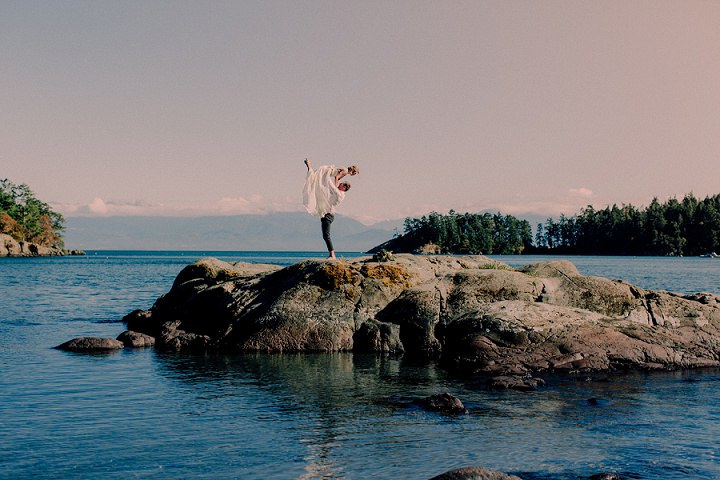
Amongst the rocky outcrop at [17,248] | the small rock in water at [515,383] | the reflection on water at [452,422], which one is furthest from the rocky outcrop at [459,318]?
the rocky outcrop at [17,248]

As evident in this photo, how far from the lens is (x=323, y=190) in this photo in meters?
25.5

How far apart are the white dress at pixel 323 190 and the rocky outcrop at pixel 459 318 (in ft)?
7.91

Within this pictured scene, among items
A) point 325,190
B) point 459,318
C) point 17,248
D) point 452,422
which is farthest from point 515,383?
point 17,248

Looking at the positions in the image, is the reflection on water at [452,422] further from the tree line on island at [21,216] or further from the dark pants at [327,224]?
the tree line on island at [21,216]

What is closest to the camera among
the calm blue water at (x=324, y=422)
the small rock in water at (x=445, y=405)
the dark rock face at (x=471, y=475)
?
the dark rock face at (x=471, y=475)

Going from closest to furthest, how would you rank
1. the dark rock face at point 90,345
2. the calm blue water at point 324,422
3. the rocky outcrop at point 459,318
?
the calm blue water at point 324,422, the rocky outcrop at point 459,318, the dark rock face at point 90,345

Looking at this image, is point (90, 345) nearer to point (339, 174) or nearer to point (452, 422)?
point (339, 174)

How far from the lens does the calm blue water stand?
1112 centimetres

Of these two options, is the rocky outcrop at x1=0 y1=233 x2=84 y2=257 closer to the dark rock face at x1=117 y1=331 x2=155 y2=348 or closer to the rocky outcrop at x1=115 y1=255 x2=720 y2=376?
the rocky outcrop at x1=115 y1=255 x2=720 y2=376

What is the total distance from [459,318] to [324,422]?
9791mm

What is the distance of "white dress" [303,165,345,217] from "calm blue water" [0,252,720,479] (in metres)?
6.58

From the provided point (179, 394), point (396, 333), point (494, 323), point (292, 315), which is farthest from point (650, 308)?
point (179, 394)

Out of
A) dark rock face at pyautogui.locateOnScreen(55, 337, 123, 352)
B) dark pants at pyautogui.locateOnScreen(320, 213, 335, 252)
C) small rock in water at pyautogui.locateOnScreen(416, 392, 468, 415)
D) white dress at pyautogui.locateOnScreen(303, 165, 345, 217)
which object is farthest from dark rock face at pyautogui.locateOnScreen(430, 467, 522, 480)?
dark rock face at pyautogui.locateOnScreen(55, 337, 123, 352)

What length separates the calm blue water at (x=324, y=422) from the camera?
36.5 ft
